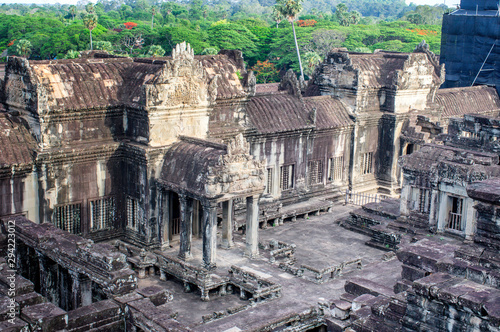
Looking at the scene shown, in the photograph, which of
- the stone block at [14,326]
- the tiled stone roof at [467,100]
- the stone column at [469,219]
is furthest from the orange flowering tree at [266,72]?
the stone block at [14,326]

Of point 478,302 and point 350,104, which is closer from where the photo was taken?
point 478,302

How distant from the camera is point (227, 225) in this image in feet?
82.9

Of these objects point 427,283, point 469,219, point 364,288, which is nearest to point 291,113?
point 469,219

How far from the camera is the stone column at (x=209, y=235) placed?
22.5 m

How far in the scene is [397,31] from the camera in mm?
111000

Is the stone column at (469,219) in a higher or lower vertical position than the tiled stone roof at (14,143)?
lower

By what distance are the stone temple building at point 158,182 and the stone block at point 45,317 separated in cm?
4

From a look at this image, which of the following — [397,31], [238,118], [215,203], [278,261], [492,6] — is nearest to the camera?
[215,203]

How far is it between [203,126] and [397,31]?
303 ft

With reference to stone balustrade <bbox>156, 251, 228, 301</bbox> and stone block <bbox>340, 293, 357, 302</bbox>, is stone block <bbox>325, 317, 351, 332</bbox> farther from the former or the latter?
stone balustrade <bbox>156, 251, 228, 301</bbox>

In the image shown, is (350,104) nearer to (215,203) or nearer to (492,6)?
(215,203)

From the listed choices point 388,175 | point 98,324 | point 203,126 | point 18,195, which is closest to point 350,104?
point 388,175

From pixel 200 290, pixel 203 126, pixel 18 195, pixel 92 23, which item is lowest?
pixel 200 290

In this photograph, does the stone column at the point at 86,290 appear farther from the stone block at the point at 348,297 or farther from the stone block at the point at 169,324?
the stone block at the point at 348,297
